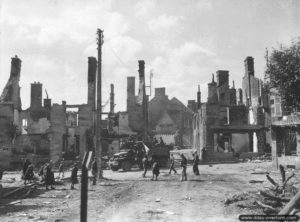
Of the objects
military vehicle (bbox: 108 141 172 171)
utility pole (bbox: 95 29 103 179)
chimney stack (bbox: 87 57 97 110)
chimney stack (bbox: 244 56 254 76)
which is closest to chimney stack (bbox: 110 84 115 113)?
chimney stack (bbox: 87 57 97 110)

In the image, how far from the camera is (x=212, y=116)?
1337 inches

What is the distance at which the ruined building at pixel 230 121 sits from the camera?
1332 inches

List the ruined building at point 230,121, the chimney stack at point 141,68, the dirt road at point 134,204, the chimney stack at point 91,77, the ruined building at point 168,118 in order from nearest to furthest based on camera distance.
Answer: the dirt road at point 134,204 → the chimney stack at point 91,77 → the ruined building at point 230,121 → the chimney stack at point 141,68 → the ruined building at point 168,118

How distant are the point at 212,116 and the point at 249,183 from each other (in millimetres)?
18470

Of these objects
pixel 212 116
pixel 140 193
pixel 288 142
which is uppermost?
pixel 212 116

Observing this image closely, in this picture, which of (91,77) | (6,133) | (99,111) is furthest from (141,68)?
(99,111)

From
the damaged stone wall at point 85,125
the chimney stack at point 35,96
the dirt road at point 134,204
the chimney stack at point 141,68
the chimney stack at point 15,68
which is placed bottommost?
the dirt road at point 134,204

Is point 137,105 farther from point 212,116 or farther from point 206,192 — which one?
point 206,192

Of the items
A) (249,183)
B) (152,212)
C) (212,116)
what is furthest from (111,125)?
(152,212)

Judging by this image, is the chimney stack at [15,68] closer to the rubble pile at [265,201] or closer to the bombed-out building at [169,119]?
the bombed-out building at [169,119]

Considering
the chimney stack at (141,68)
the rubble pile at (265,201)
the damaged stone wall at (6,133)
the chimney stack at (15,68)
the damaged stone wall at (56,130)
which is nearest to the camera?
the rubble pile at (265,201)

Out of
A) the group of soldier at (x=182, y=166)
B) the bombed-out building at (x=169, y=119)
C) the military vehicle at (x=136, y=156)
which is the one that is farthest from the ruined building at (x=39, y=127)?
Result: the bombed-out building at (x=169, y=119)

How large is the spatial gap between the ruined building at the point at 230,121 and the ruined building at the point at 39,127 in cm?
1241

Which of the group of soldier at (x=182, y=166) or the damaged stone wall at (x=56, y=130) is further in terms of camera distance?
the damaged stone wall at (x=56, y=130)
